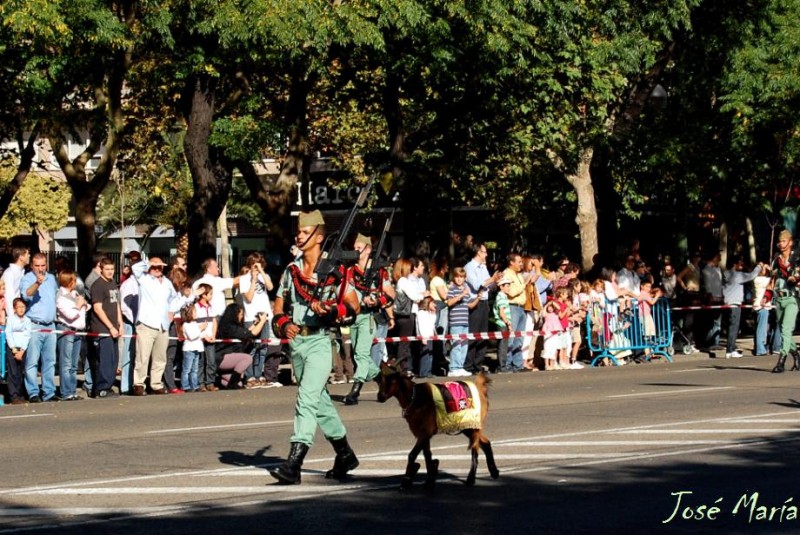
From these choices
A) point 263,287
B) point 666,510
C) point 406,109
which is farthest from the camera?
point 406,109

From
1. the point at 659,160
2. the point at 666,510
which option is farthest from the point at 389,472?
the point at 659,160

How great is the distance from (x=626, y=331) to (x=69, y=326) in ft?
34.7

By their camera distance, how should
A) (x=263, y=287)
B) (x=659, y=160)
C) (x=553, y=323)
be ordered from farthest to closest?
(x=659, y=160) → (x=553, y=323) → (x=263, y=287)

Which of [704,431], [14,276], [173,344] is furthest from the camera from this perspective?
[173,344]

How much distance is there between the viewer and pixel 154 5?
23531mm

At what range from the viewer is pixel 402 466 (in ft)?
39.4

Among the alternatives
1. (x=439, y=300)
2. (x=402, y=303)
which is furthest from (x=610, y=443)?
(x=439, y=300)

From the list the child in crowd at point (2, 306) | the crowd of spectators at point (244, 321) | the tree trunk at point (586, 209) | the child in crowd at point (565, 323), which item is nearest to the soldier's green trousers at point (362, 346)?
the crowd of spectators at point (244, 321)

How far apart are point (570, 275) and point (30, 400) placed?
1049cm

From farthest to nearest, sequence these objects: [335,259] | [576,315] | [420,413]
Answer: [576,315] < [335,259] < [420,413]

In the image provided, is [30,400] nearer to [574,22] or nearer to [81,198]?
[81,198]

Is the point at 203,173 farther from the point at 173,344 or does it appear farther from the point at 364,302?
the point at 364,302

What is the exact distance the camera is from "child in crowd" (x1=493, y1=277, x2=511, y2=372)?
2467 centimetres

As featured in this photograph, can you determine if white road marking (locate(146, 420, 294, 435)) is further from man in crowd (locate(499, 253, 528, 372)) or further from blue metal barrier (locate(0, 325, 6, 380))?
man in crowd (locate(499, 253, 528, 372))
